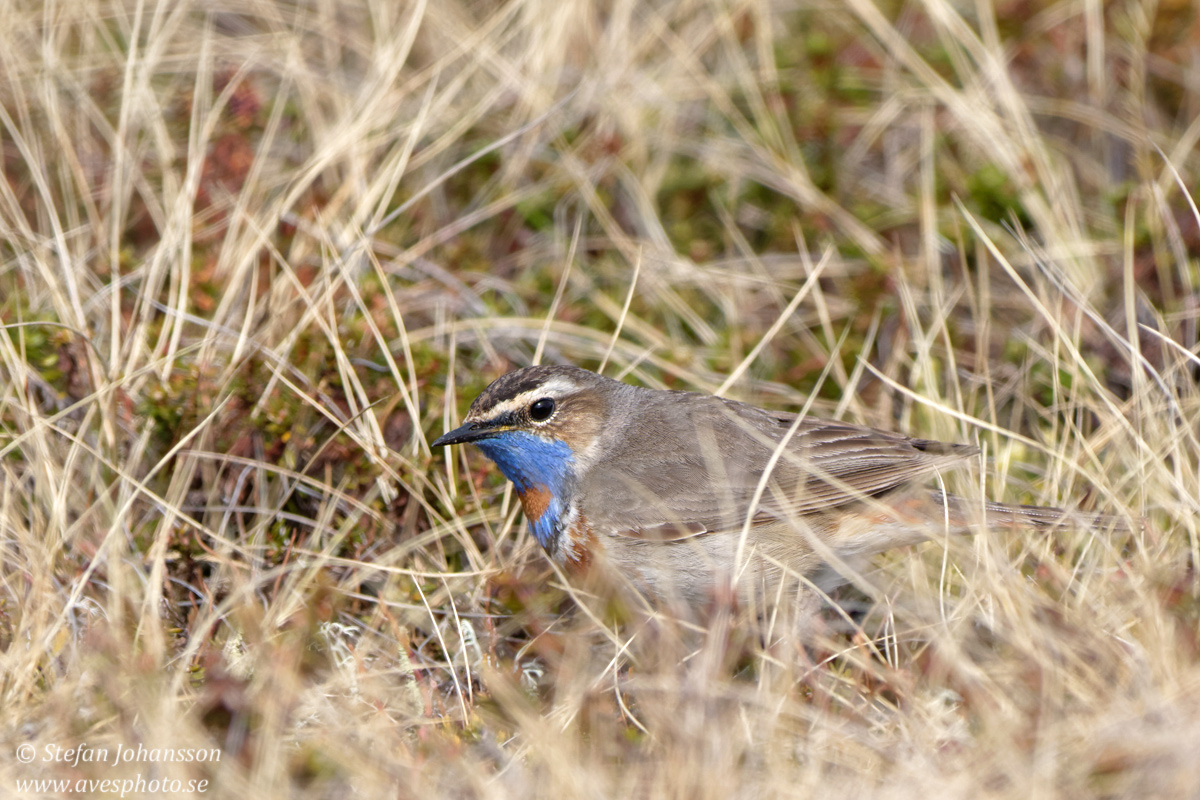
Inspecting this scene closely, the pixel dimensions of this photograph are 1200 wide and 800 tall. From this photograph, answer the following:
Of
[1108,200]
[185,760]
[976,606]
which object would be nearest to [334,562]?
[185,760]

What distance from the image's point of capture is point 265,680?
4066 mm

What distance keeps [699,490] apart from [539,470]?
0.74m

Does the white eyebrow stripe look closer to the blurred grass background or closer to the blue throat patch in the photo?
the blue throat patch

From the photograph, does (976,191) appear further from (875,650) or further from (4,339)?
(4,339)

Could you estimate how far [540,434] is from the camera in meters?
5.40

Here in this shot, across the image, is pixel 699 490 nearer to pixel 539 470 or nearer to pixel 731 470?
pixel 731 470

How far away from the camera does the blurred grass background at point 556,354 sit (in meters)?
3.91

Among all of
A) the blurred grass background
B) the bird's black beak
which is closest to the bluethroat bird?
the bird's black beak

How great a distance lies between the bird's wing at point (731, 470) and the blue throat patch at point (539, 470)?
0.47 ft

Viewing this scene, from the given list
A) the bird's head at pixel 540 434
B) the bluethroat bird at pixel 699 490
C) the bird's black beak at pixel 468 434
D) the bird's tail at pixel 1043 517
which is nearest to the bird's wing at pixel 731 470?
the bluethroat bird at pixel 699 490

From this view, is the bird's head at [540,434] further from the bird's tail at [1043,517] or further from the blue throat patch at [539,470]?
the bird's tail at [1043,517]

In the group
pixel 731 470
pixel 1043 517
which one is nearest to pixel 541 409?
pixel 731 470

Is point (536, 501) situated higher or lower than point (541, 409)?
lower

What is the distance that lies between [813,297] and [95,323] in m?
4.13
